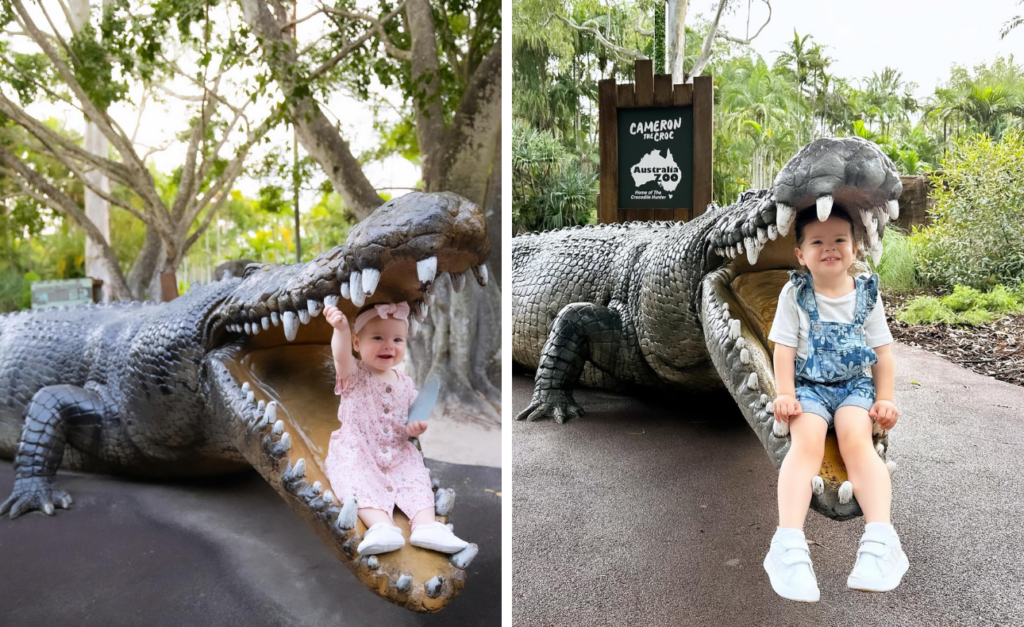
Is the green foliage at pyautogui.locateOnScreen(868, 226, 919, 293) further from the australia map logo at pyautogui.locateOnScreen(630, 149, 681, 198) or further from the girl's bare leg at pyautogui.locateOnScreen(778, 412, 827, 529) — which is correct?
the australia map logo at pyautogui.locateOnScreen(630, 149, 681, 198)

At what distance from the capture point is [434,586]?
133cm

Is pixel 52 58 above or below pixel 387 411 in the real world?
above

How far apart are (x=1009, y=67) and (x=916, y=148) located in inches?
11.9

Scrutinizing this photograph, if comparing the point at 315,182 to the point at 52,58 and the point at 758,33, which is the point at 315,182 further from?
the point at 758,33

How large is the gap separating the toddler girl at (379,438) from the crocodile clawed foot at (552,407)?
23.0 inches

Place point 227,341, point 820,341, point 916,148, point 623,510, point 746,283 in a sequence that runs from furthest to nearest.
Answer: point 623,510 → point 227,341 → point 746,283 → point 916,148 → point 820,341

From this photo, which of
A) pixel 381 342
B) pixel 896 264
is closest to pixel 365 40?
pixel 381 342

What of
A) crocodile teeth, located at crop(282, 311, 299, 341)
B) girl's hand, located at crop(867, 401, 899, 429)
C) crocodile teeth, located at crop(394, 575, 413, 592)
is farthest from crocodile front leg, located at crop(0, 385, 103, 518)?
girl's hand, located at crop(867, 401, 899, 429)

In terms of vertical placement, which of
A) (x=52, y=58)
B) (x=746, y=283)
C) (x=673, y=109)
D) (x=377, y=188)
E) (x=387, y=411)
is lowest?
(x=387, y=411)

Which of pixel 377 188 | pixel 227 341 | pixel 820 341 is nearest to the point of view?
pixel 820 341

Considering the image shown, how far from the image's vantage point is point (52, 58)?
1606 millimetres

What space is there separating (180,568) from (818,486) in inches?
57.8

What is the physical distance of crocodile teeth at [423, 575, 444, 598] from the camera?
132cm

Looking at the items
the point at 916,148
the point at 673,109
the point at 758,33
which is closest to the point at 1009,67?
the point at 916,148
